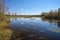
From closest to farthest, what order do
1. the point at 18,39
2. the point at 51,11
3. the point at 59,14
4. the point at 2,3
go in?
the point at 18,39 < the point at 2,3 < the point at 59,14 < the point at 51,11

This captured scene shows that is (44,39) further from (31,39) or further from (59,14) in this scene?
(59,14)

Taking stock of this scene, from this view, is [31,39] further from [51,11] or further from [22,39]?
[51,11]

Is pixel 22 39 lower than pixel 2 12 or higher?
lower

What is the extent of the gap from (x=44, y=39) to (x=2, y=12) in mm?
16953

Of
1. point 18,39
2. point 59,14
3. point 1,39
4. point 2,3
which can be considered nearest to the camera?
point 1,39

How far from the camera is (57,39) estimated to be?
35.9ft

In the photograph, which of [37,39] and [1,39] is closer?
[1,39]

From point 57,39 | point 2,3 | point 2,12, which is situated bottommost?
point 57,39

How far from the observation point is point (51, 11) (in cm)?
6306

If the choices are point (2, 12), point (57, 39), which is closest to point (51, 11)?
point (2, 12)

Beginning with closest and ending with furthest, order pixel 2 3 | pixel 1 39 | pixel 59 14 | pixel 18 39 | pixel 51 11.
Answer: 1. pixel 1 39
2. pixel 18 39
3. pixel 2 3
4. pixel 59 14
5. pixel 51 11

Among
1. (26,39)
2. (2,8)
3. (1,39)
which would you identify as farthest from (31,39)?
(2,8)

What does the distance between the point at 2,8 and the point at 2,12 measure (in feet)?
3.38

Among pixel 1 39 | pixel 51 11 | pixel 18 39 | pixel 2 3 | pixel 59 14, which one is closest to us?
pixel 1 39
